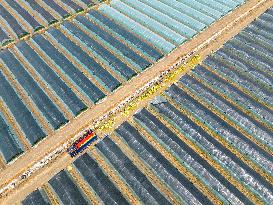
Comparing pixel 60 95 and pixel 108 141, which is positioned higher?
pixel 60 95

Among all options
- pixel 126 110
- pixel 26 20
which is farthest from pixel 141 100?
pixel 26 20

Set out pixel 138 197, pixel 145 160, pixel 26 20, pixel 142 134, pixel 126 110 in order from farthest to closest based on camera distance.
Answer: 1. pixel 26 20
2. pixel 126 110
3. pixel 142 134
4. pixel 145 160
5. pixel 138 197

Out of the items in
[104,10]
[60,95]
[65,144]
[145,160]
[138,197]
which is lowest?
[138,197]

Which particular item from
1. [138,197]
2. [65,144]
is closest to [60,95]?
[65,144]

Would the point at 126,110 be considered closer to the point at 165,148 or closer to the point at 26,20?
the point at 165,148

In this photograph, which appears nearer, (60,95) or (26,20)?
(60,95)

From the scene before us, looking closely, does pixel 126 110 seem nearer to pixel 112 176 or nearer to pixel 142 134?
pixel 142 134

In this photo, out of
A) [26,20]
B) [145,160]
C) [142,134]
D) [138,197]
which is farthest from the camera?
[26,20]
